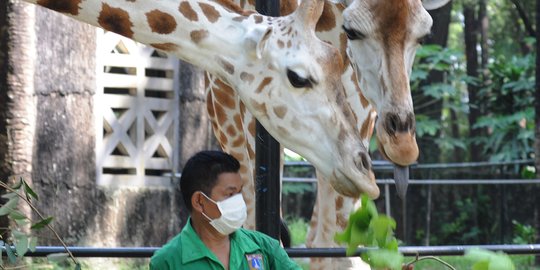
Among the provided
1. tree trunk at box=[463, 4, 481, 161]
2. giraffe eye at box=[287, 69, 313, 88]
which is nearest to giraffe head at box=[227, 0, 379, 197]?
giraffe eye at box=[287, 69, 313, 88]

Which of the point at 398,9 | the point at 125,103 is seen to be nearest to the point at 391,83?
the point at 398,9

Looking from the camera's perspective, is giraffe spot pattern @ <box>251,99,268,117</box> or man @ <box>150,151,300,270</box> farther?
giraffe spot pattern @ <box>251,99,268,117</box>

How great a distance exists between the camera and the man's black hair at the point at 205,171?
3.24 meters

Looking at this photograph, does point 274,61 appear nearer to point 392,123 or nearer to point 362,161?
point 362,161

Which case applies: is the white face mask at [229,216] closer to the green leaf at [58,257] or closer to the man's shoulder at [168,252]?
the man's shoulder at [168,252]

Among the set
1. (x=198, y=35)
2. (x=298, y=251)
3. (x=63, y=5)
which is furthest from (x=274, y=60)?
(x=63, y=5)

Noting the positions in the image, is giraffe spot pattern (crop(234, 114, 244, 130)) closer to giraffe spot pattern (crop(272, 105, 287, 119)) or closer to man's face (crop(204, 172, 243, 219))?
giraffe spot pattern (crop(272, 105, 287, 119))

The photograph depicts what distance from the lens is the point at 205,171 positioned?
3.25 m

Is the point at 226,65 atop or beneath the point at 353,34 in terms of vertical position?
beneath

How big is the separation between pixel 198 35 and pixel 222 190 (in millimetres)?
735

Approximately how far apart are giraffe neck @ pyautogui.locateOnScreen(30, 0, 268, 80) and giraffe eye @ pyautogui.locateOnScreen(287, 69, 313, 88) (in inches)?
8.8

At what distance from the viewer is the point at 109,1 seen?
3846 millimetres

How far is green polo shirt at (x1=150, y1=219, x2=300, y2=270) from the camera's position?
3170 millimetres

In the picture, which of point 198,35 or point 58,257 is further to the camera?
point 198,35
